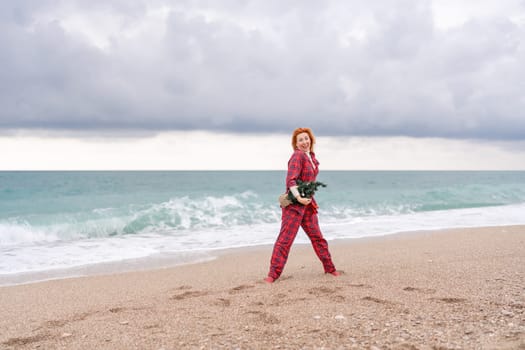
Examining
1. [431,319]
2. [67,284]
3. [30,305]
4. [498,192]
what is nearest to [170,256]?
[67,284]

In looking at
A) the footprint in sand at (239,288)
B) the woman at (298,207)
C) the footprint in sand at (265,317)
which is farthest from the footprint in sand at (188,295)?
the footprint in sand at (265,317)

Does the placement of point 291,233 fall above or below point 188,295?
above

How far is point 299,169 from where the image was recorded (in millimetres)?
5523

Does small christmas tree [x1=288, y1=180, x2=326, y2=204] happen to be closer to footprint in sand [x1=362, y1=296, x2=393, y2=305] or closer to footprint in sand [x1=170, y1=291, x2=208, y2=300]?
footprint in sand [x1=362, y1=296, x2=393, y2=305]

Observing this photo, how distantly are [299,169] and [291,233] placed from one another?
810 millimetres

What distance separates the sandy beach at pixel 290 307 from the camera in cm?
351

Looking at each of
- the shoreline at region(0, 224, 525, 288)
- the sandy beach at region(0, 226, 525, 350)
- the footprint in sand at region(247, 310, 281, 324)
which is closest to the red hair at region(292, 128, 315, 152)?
the sandy beach at region(0, 226, 525, 350)

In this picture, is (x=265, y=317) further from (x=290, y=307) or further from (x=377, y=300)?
(x=377, y=300)

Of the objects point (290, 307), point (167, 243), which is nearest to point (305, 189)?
point (290, 307)

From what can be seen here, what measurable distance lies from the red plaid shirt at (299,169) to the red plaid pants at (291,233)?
336mm

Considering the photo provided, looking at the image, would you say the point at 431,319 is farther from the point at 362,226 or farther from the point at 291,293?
the point at 362,226

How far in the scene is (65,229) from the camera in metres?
14.8

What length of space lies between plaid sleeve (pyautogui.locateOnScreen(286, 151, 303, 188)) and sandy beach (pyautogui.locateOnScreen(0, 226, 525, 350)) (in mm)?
1221

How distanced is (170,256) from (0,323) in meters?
4.61
